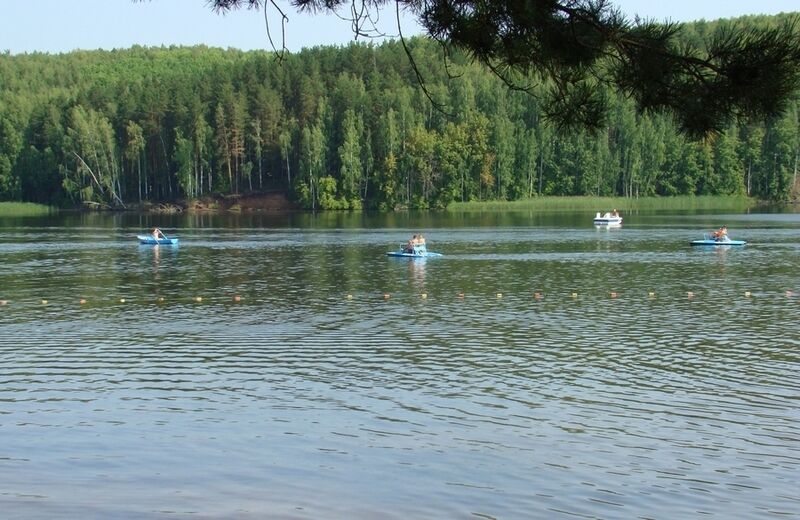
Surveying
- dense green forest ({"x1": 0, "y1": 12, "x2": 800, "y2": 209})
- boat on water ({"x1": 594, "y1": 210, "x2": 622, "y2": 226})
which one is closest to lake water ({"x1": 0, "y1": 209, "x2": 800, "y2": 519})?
boat on water ({"x1": 594, "y1": 210, "x2": 622, "y2": 226})

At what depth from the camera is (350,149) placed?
5974 inches

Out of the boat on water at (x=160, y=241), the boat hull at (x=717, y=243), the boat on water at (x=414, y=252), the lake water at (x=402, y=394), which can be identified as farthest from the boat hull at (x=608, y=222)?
the lake water at (x=402, y=394)

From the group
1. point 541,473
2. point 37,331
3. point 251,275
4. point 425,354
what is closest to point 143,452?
point 541,473

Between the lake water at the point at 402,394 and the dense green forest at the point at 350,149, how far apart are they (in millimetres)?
96516

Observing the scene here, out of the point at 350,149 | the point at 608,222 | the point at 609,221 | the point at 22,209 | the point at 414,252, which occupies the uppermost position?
the point at 350,149

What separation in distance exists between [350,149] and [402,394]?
127926 mm

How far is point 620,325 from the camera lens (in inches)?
1463

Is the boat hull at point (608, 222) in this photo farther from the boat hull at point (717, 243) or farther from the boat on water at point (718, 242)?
the boat on water at point (718, 242)

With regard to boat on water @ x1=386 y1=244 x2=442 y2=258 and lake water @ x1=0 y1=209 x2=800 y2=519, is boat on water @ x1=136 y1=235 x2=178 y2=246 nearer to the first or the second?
boat on water @ x1=386 y1=244 x2=442 y2=258

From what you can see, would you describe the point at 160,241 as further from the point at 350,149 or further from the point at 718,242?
the point at 350,149

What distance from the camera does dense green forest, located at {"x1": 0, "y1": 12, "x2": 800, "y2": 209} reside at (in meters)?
152

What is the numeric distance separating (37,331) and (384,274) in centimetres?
2333

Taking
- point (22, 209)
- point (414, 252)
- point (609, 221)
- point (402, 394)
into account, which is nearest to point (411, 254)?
point (414, 252)

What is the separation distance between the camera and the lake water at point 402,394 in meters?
18.1
